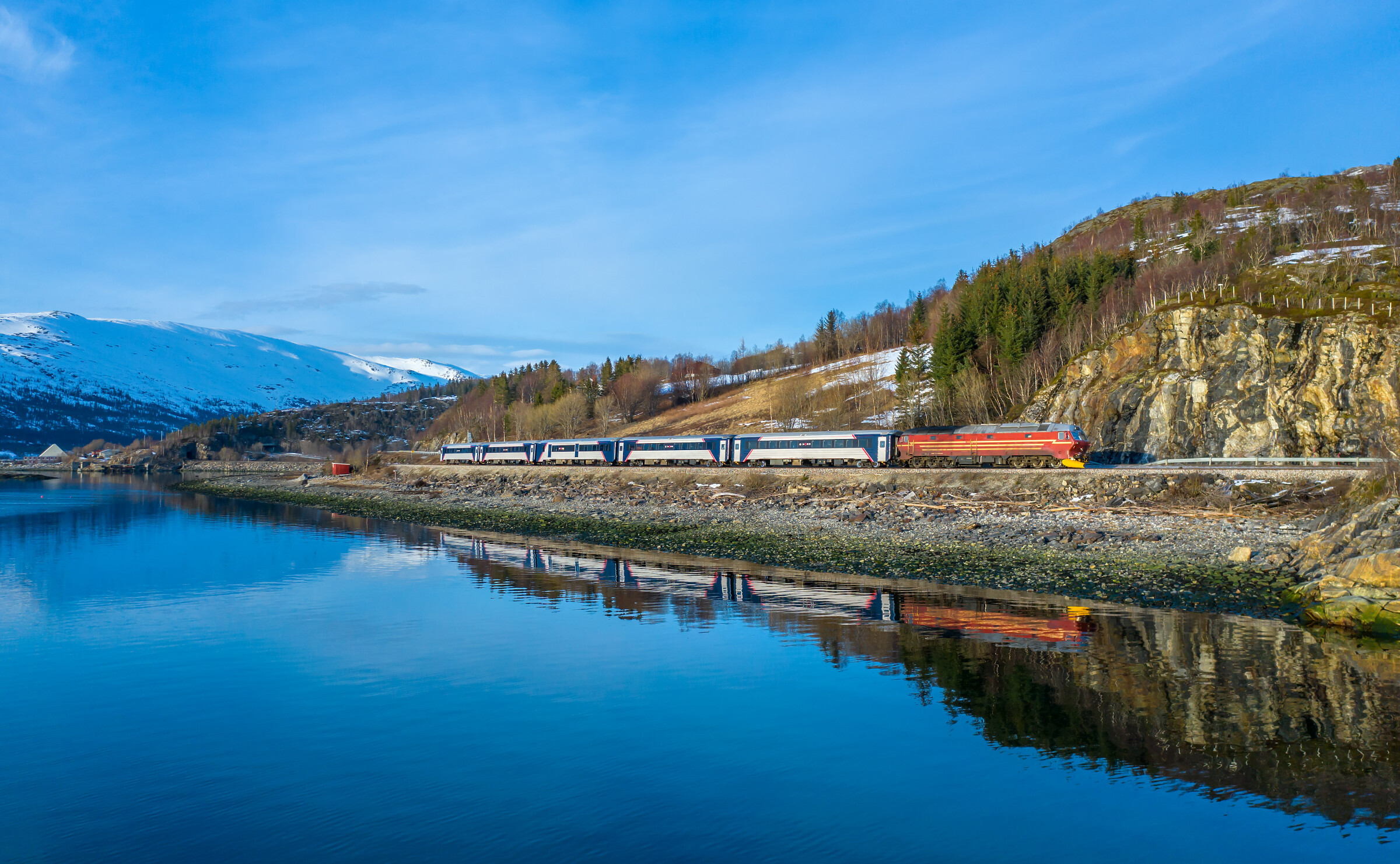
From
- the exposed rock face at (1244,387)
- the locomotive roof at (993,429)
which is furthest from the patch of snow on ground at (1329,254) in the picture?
the locomotive roof at (993,429)

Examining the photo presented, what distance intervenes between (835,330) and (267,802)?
520ft

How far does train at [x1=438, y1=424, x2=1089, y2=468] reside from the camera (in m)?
49.2

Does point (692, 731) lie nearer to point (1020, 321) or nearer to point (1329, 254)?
point (1020, 321)

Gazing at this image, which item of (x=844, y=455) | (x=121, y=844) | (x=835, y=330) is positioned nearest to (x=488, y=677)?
(x=121, y=844)

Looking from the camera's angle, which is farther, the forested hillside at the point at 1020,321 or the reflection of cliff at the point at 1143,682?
the forested hillside at the point at 1020,321

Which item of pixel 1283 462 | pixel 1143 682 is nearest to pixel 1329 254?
pixel 1283 462

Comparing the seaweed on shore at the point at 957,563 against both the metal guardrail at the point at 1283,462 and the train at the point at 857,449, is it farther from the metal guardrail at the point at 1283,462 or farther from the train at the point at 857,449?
the train at the point at 857,449

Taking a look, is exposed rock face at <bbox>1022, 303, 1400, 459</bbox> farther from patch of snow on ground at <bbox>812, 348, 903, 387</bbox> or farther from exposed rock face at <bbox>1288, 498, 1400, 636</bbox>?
patch of snow on ground at <bbox>812, 348, 903, 387</bbox>

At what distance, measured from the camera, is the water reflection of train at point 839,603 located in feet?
65.3

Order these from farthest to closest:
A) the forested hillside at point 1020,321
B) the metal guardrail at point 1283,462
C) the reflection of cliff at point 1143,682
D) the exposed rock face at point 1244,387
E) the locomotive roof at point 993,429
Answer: the forested hillside at point 1020,321 < the locomotive roof at point 993,429 < the exposed rock face at point 1244,387 < the metal guardrail at point 1283,462 < the reflection of cliff at point 1143,682

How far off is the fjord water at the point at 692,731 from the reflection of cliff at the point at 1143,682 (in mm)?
81

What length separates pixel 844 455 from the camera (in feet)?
189

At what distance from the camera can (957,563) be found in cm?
2873

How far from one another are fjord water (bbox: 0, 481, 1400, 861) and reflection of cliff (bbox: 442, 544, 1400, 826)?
0.27ft
